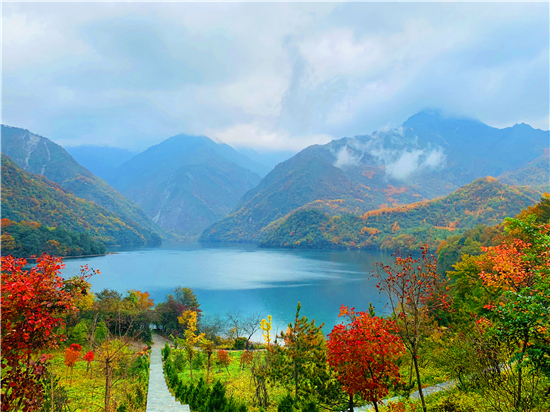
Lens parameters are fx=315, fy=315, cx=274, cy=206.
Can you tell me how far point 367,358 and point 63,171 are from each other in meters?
208

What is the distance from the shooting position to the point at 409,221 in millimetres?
107000

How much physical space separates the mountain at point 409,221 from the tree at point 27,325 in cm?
8689

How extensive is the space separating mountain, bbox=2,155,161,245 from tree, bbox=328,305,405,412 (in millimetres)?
83630

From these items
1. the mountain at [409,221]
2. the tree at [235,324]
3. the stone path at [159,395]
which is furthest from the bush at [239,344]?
the mountain at [409,221]

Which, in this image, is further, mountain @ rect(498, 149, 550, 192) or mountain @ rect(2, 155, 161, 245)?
mountain @ rect(498, 149, 550, 192)

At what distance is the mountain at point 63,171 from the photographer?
528 ft

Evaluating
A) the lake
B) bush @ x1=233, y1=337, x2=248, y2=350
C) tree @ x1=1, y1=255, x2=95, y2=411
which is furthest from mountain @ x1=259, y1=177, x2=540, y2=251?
tree @ x1=1, y1=255, x2=95, y2=411

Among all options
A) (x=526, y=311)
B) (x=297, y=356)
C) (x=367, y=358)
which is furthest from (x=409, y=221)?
(x=526, y=311)

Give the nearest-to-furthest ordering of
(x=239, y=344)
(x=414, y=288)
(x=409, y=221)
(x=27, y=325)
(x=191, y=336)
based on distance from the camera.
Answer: (x=27, y=325) < (x=414, y=288) < (x=191, y=336) < (x=239, y=344) < (x=409, y=221)

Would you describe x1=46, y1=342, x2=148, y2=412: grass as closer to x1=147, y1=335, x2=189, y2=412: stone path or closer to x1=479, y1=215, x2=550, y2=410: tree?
x1=147, y1=335, x2=189, y2=412: stone path

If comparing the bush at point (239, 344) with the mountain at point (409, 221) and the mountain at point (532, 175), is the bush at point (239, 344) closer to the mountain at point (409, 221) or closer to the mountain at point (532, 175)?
the mountain at point (409, 221)

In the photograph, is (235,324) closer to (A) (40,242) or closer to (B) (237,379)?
(B) (237,379)

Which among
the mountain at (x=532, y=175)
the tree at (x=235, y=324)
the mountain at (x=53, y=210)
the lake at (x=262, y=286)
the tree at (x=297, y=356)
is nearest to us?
the tree at (x=297, y=356)

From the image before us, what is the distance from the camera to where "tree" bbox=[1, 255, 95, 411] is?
3.45 meters
